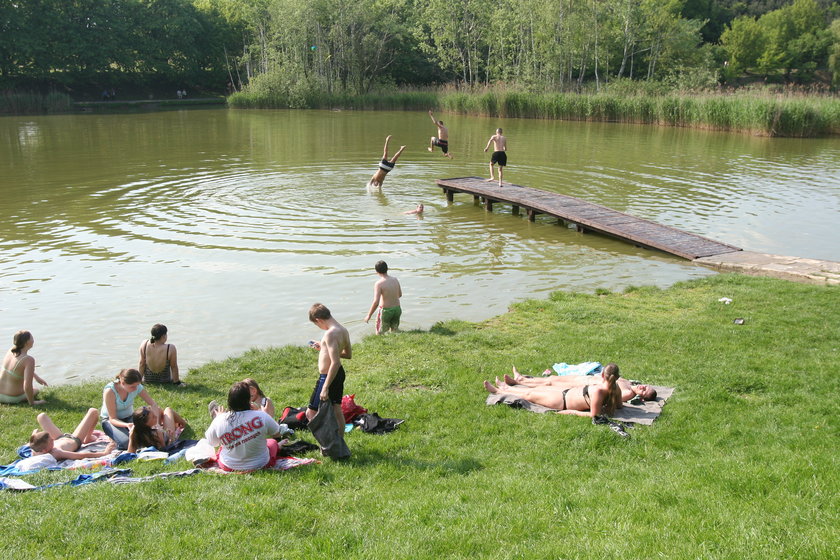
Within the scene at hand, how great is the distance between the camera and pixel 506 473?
711 centimetres

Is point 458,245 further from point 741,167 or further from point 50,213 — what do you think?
point 741,167

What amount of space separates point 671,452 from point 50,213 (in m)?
20.5

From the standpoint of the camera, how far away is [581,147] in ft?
120

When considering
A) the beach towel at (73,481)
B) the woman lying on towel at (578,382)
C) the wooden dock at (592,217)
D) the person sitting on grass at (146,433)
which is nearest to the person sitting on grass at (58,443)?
the person sitting on grass at (146,433)

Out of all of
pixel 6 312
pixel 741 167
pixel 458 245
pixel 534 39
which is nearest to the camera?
pixel 6 312

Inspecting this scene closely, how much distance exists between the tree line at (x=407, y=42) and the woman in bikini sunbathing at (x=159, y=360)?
168ft

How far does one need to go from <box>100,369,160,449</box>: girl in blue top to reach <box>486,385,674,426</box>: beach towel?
4.28 m

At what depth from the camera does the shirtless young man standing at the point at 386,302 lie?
1216cm

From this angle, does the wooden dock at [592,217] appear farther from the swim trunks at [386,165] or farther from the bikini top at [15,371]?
A: the bikini top at [15,371]

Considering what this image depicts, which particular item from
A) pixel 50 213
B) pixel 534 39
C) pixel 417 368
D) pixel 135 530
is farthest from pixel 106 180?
pixel 534 39

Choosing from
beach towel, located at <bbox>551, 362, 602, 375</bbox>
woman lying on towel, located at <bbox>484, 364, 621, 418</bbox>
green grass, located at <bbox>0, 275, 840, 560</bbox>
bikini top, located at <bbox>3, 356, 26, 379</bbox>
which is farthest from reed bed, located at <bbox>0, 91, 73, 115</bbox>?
woman lying on towel, located at <bbox>484, 364, 621, 418</bbox>

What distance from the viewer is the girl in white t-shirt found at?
7227 millimetres

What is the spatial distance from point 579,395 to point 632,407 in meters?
0.64

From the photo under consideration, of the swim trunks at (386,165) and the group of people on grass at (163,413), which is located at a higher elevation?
the swim trunks at (386,165)
